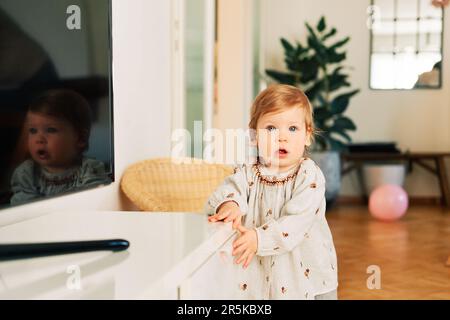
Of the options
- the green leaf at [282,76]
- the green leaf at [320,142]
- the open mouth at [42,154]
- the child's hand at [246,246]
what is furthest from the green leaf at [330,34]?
the open mouth at [42,154]

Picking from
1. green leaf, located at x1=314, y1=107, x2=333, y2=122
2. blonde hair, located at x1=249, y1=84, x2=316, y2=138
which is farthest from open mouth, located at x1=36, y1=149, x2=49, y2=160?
green leaf, located at x1=314, y1=107, x2=333, y2=122

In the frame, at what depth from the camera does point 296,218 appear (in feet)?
4.04

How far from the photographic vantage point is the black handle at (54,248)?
0.87 meters

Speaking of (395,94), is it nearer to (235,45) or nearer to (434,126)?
(434,126)

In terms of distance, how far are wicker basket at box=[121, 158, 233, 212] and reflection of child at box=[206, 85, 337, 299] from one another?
0.72 m

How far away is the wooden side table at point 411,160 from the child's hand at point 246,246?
459 cm

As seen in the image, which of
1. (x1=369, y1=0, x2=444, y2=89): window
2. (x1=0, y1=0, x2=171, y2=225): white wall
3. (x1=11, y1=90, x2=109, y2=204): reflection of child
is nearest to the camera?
(x1=11, y1=90, x2=109, y2=204): reflection of child

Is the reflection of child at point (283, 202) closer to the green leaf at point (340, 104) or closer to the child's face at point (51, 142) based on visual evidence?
the child's face at point (51, 142)

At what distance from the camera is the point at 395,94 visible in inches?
236

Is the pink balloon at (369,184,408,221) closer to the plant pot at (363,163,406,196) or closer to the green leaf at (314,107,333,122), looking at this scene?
the plant pot at (363,163,406,196)

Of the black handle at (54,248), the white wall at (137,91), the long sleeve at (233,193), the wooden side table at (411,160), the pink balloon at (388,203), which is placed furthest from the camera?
the wooden side table at (411,160)

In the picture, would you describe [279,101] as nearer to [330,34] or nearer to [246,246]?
[246,246]

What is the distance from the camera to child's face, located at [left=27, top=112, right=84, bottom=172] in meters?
0.99
